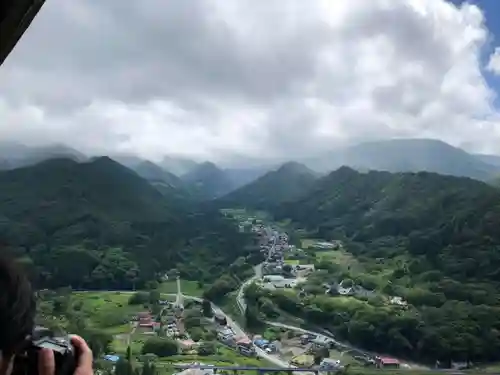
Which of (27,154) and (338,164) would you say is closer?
(27,154)

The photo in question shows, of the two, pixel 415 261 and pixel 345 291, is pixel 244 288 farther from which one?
pixel 415 261

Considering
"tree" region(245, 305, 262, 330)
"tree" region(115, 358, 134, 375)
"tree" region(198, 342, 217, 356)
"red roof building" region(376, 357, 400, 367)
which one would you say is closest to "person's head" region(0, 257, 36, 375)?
"tree" region(115, 358, 134, 375)

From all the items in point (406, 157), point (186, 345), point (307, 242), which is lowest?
point (186, 345)

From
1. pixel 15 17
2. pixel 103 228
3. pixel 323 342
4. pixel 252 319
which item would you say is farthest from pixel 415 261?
pixel 15 17

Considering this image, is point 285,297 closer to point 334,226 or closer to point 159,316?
point 159,316

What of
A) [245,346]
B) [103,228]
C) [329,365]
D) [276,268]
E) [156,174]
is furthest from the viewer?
[156,174]

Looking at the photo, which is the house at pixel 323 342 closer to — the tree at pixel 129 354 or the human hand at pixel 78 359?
the tree at pixel 129 354

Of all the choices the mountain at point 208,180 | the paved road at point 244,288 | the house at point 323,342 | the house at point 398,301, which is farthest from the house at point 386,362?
the mountain at point 208,180
